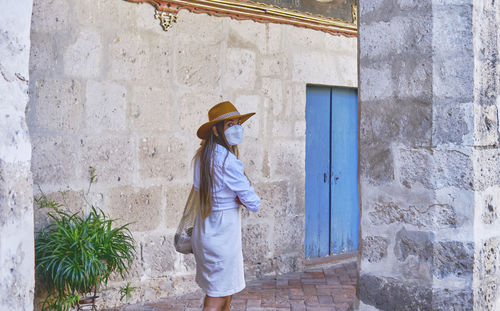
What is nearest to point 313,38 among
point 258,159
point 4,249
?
point 258,159

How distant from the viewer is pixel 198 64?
501 centimetres

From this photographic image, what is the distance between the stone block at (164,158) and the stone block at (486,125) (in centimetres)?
304

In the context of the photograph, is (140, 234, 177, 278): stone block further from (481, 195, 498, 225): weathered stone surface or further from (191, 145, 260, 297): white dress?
(481, 195, 498, 225): weathered stone surface

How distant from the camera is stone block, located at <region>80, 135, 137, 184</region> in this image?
14.3ft

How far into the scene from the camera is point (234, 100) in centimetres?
527

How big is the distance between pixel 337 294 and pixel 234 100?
219cm

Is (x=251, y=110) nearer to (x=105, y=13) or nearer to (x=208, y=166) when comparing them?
(x=105, y=13)

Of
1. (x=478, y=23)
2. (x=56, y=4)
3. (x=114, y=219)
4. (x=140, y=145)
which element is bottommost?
(x=114, y=219)

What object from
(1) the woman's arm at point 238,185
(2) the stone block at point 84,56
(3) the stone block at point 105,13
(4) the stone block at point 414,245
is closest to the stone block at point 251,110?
(3) the stone block at point 105,13

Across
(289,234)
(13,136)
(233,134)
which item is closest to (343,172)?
(289,234)

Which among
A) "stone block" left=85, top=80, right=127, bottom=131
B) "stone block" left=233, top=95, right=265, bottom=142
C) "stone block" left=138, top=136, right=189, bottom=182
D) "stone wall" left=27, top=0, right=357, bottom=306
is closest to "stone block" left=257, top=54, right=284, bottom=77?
"stone wall" left=27, top=0, right=357, bottom=306

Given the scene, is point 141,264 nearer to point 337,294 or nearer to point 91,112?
point 91,112

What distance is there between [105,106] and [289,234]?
2.52 meters

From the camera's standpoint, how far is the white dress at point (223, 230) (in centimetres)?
321
